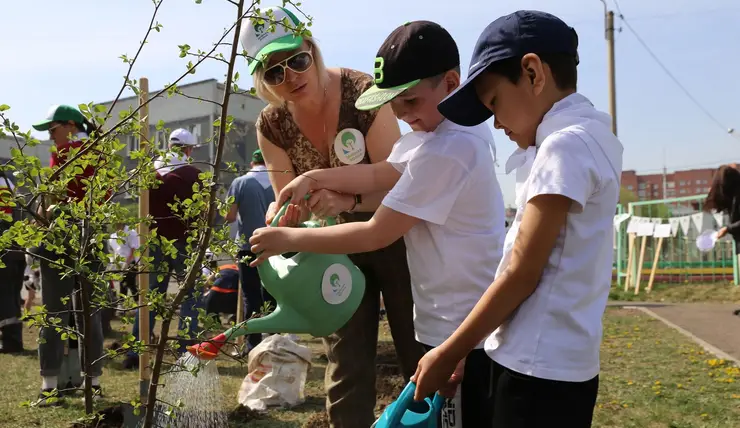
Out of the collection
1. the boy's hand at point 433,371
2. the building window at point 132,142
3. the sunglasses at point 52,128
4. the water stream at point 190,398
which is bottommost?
the water stream at point 190,398

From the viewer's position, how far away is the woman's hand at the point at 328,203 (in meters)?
2.08

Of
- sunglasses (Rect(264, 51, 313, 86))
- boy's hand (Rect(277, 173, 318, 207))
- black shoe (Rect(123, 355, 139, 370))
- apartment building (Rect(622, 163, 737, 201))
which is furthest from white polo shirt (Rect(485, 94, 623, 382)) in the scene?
apartment building (Rect(622, 163, 737, 201))

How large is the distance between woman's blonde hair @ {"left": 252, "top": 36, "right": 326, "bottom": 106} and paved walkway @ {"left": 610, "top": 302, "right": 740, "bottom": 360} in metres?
4.19

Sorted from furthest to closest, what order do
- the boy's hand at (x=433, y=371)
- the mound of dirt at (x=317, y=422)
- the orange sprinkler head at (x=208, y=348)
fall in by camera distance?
the mound of dirt at (x=317, y=422)
the orange sprinkler head at (x=208, y=348)
the boy's hand at (x=433, y=371)

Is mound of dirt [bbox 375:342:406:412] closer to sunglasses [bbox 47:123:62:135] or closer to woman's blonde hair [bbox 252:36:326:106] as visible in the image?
woman's blonde hair [bbox 252:36:326:106]

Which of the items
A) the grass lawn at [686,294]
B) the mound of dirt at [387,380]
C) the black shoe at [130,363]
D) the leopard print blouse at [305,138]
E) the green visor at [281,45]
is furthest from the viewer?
the grass lawn at [686,294]

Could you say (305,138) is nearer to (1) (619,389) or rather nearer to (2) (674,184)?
(1) (619,389)

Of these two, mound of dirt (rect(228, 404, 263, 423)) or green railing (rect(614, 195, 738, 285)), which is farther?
green railing (rect(614, 195, 738, 285))

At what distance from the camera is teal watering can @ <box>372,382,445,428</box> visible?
59.0 inches

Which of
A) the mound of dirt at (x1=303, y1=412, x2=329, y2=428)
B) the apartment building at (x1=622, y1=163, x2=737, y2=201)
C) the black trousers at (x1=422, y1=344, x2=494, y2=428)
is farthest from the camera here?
the apartment building at (x1=622, y1=163, x2=737, y2=201)

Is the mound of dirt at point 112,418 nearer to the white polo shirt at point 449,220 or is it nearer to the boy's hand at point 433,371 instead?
the white polo shirt at point 449,220

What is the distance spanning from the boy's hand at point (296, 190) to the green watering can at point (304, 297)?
168 millimetres

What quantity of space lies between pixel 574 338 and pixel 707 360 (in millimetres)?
4227

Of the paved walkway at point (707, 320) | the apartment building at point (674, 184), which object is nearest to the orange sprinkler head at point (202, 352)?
the paved walkway at point (707, 320)
